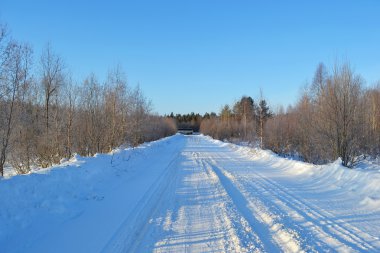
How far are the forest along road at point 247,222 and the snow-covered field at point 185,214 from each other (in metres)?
0.02

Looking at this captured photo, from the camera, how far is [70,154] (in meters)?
21.8

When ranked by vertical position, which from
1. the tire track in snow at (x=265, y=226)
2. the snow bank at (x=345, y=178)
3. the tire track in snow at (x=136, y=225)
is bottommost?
the tire track in snow at (x=136, y=225)

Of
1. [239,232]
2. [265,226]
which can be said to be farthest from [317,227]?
[239,232]

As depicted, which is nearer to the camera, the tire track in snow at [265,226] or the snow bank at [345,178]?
the tire track in snow at [265,226]

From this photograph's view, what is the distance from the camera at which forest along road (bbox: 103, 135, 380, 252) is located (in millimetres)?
6090

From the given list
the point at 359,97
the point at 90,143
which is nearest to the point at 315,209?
the point at 359,97

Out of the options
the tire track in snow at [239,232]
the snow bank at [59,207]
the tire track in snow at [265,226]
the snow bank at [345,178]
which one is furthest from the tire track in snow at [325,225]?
the snow bank at [59,207]

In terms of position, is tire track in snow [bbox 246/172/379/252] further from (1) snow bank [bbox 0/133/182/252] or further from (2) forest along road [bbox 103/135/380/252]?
(1) snow bank [bbox 0/133/182/252]

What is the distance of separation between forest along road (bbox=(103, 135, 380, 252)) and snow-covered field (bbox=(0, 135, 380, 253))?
0.8 inches

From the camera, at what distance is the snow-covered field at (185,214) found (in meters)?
6.15

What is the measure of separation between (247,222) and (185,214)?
5.69 feet

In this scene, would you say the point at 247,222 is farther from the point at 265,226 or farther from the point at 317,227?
the point at 317,227

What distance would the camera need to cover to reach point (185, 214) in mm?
8555

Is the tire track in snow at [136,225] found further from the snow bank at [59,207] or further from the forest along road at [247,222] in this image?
the snow bank at [59,207]
